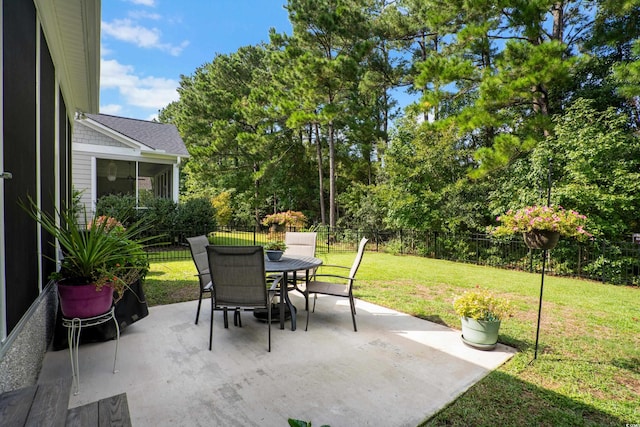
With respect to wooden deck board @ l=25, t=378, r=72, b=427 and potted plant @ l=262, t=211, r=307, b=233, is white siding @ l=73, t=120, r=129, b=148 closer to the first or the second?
potted plant @ l=262, t=211, r=307, b=233

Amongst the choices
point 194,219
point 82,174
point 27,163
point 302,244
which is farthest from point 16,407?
point 82,174

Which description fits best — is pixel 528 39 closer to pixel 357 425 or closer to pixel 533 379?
pixel 533 379

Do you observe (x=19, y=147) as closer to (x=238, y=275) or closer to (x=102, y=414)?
(x=102, y=414)

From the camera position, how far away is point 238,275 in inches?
129

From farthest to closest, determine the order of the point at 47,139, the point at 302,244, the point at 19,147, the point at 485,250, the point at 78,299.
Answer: the point at 485,250, the point at 302,244, the point at 47,139, the point at 78,299, the point at 19,147

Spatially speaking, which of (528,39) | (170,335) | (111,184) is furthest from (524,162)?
(111,184)

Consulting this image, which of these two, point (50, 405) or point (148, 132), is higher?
point (148, 132)

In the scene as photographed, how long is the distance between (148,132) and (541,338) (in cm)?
1366

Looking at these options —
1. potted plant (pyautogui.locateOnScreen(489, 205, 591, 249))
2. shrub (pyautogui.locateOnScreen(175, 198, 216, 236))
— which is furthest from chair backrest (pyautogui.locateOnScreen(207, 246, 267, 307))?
shrub (pyautogui.locateOnScreen(175, 198, 216, 236))

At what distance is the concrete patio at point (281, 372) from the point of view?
7.47ft

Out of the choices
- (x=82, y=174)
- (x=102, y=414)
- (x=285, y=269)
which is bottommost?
(x=102, y=414)

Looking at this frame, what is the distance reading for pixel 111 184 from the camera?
1340 cm

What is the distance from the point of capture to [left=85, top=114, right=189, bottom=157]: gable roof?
37.4ft

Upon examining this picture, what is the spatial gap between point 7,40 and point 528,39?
12.5 m
